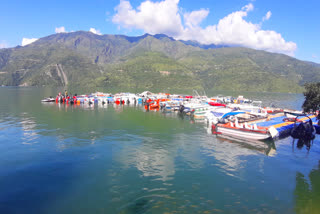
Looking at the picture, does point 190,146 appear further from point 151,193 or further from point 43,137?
point 43,137

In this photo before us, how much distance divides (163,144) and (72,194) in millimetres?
14393

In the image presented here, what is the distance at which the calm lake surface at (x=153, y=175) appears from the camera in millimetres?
13070

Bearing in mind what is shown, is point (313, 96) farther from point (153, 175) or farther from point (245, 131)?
point (153, 175)

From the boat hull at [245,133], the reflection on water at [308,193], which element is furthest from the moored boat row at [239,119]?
the reflection on water at [308,193]

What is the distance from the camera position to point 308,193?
1519 centimetres

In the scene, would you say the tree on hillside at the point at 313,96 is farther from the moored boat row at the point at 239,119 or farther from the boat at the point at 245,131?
the boat at the point at 245,131

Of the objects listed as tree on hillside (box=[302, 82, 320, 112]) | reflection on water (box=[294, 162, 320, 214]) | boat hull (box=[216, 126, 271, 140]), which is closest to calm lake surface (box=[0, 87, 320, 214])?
reflection on water (box=[294, 162, 320, 214])

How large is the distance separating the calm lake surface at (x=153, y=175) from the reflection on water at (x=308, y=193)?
0.23 ft

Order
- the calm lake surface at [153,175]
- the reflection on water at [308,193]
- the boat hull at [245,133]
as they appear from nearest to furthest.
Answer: the calm lake surface at [153,175] → the reflection on water at [308,193] → the boat hull at [245,133]

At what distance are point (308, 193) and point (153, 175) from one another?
39.3ft

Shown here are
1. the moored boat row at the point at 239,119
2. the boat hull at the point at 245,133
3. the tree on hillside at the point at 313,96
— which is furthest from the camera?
the moored boat row at the point at 239,119

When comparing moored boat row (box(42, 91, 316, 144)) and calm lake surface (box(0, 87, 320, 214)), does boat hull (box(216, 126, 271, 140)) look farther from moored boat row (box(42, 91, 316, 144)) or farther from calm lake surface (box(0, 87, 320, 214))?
calm lake surface (box(0, 87, 320, 214))

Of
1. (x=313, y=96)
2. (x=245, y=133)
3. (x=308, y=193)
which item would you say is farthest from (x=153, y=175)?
(x=245, y=133)

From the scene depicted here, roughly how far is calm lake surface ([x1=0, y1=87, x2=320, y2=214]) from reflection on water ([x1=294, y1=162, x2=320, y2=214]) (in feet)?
0.23
